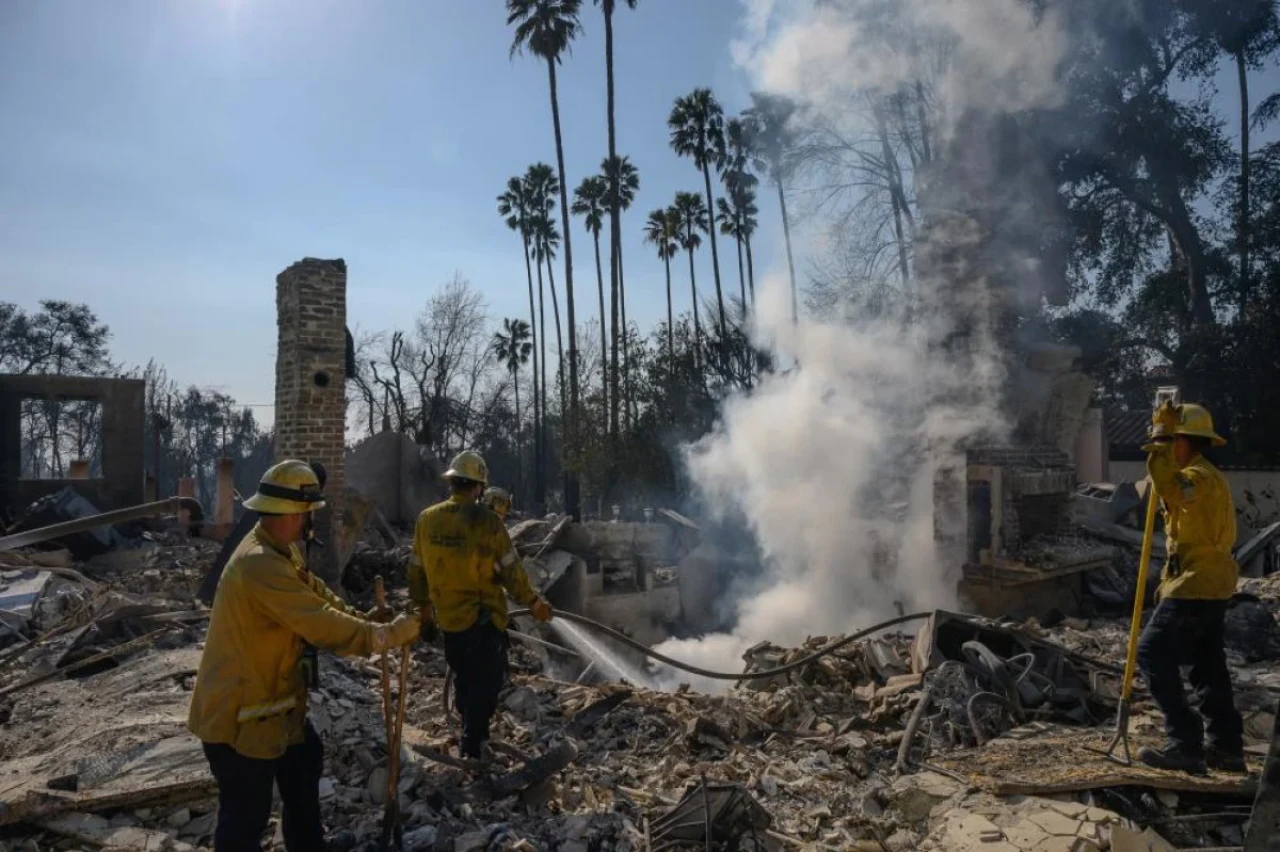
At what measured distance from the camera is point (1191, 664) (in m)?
4.09

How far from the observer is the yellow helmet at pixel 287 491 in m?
3.01

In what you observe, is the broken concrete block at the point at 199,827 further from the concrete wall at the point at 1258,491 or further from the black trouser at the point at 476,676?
the concrete wall at the point at 1258,491

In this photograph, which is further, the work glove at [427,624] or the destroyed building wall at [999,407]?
the destroyed building wall at [999,407]

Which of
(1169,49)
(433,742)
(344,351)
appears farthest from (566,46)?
(433,742)

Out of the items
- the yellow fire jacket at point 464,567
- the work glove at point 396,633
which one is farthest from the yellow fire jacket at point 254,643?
the yellow fire jacket at point 464,567

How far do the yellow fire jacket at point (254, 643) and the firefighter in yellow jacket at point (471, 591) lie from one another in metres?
1.61

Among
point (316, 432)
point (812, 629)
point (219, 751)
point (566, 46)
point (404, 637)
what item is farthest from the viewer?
point (566, 46)

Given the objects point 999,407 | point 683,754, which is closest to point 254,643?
point 683,754

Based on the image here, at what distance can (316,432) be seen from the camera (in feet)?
27.3

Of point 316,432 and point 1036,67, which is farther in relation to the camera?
point 1036,67

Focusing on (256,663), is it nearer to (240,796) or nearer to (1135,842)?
(240,796)

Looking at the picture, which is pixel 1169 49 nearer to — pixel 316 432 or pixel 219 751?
pixel 316 432

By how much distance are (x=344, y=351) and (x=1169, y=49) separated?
19.6 meters

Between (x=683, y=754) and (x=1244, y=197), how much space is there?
20637 millimetres
